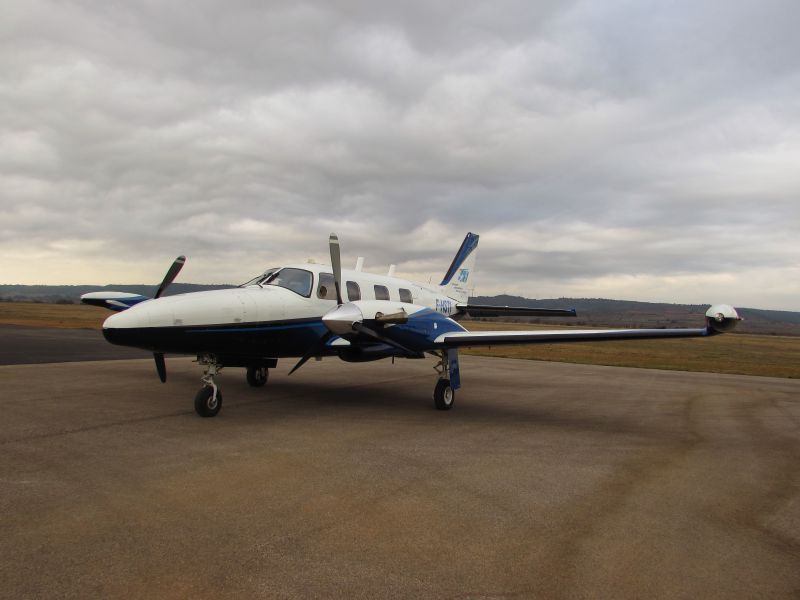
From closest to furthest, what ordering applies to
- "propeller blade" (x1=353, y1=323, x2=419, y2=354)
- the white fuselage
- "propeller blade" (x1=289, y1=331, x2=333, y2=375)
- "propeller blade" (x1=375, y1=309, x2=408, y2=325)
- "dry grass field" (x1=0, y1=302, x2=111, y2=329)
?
the white fuselage → "propeller blade" (x1=353, y1=323, x2=419, y2=354) → "propeller blade" (x1=375, y1=309, x2=408, y2=325) → "propeller blade" (x1=289, y1=331, x2=333, y2=375) → "dry grass field" (x1=0, y1=302, x2=111, y2=329)

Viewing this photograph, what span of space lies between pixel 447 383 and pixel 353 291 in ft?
9.69

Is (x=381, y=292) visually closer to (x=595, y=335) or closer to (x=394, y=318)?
(x=394, y=318)

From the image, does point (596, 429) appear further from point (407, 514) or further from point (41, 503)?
point (41, 503)

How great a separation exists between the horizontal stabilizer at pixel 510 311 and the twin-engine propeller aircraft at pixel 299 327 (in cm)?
401

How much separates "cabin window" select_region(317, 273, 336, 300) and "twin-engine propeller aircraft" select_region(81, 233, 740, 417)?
29 mm

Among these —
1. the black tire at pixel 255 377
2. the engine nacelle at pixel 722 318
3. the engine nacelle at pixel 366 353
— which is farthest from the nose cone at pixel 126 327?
the engine nacelle at pixel 722 318

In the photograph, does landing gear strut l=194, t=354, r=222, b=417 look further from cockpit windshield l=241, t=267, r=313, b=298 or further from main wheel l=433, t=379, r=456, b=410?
main wheel l=433, t=379, r=456, b=410

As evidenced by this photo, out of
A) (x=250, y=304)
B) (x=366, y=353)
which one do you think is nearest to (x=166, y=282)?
(x=250, y=304)

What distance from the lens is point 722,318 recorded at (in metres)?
8.40

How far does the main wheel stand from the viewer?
11.2 metres

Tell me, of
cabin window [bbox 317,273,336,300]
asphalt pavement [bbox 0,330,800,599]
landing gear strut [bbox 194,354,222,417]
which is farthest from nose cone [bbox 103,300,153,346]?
cabin window [bbox 317,273,336,300]

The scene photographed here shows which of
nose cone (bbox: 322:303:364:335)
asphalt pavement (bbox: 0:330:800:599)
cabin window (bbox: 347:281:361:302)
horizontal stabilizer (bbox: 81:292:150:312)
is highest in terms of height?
cabin window (bbox: 347:281:361:302)

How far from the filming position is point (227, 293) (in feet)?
32.5

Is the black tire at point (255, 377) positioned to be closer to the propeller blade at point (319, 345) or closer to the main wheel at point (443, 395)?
the propeller blade at point (319, 345)
